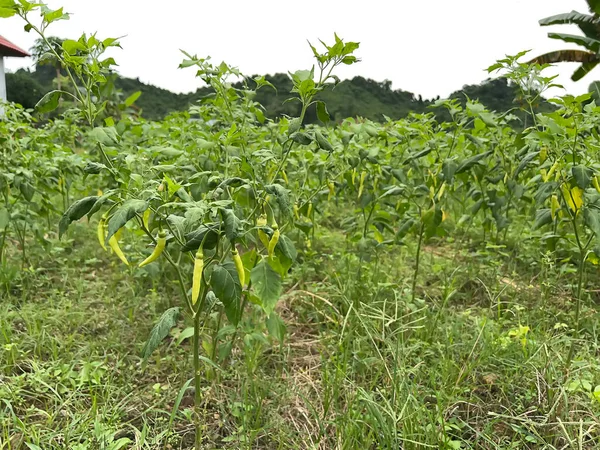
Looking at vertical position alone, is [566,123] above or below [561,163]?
above

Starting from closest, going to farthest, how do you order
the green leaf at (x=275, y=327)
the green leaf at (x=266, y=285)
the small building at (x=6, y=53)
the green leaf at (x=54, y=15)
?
the green leaf at (x=266, y=285), the green leaf at (x=54, y=15), the green leaf at (x=275, y=327), the small building at (x=6, y=53)

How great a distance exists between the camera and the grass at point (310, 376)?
1.73 meters

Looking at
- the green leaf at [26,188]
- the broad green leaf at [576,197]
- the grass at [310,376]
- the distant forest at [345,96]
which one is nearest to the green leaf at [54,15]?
the grass at [310,376]

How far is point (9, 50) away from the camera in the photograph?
637 inches

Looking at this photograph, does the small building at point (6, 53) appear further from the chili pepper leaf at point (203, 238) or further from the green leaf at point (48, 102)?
the chili pepper leaf at point (203, 238)

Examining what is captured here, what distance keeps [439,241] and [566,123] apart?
7.95 feet

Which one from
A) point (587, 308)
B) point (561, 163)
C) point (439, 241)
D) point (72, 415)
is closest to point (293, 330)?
point (72, 415)

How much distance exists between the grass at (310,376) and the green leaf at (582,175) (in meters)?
0.72

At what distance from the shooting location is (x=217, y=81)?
6.81 ft

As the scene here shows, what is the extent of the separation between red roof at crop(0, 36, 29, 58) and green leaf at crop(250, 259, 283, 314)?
17891mm

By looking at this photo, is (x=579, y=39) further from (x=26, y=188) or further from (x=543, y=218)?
(x=26, y=188)

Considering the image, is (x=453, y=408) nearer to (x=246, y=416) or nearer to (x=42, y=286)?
(x=246, y=416)

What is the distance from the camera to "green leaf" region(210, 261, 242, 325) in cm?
132

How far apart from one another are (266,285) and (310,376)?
34.1 inches
